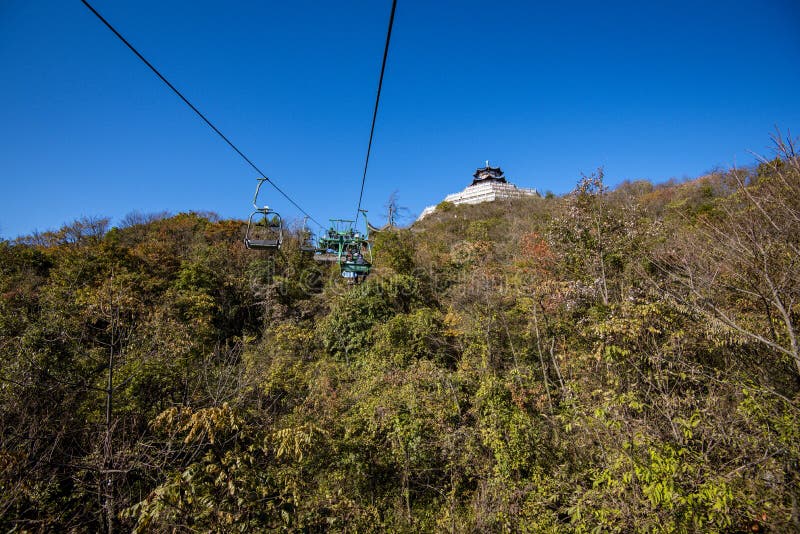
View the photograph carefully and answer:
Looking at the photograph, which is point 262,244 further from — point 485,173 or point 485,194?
point 485,173

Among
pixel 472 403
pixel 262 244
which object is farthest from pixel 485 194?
pixel 472 403

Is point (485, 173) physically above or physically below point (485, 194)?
above

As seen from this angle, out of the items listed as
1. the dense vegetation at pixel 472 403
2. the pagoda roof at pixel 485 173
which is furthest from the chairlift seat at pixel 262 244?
the pagoda roof at pixel 485 173

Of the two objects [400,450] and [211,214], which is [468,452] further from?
[211,214]

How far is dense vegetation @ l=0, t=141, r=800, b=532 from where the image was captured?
3389mm

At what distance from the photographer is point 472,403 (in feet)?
22.9

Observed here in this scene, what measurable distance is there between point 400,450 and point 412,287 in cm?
858

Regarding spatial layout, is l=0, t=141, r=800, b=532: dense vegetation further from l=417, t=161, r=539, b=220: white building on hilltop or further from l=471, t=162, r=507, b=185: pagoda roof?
l=471, t=162, r=507, b=185: pagoda roof

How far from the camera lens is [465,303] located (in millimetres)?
11961

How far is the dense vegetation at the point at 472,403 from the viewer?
133 inches

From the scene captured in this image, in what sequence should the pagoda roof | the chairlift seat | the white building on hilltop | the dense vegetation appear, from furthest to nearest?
the pagoda roof, the white building on hilltop, the chairlift seat, the dense vegetation

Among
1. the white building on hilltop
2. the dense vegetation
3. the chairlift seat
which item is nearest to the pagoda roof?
the white building on hilltop

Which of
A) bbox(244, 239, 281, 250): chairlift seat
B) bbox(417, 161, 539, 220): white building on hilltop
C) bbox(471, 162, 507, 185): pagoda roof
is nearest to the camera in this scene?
bbox(244, 239, 281, 250): chairlift seat

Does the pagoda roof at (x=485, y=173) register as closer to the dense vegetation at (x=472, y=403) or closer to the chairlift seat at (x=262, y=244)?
the dense vegetation at (x=472, y=403)
